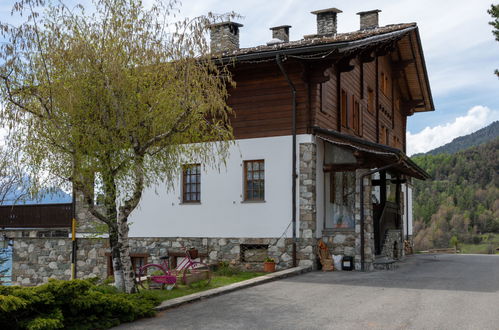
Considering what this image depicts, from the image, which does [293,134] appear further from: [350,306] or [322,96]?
[350,306]

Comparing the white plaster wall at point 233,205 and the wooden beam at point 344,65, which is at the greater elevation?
the wooden beam at point 344,65

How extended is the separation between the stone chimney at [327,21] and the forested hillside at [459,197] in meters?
35.8

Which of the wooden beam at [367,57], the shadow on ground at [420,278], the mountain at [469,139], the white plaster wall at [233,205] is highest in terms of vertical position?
the mountain at [469,139]

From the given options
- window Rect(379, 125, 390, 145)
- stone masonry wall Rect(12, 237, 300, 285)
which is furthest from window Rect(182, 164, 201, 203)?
window Rect(379, 125, 390, 145)

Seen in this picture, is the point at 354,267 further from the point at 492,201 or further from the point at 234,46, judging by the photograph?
the point at 492,201

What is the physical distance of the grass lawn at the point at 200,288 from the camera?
10.7 metres

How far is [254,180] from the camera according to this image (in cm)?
1597

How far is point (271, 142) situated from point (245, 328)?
831 cm

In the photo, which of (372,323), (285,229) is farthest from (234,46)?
(372,323)

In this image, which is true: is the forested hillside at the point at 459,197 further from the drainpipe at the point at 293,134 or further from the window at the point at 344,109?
the drainpipe at the point at 293,134

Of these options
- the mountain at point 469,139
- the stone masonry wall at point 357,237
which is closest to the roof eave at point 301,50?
the stone masonry wall at point 357,237

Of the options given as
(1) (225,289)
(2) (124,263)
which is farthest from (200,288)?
(2) (124,263)

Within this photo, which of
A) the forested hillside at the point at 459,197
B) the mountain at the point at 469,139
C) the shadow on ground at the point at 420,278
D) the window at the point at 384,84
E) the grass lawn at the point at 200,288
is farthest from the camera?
the mountain at the point at 469,139

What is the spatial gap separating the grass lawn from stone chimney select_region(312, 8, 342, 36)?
33.8 ft
